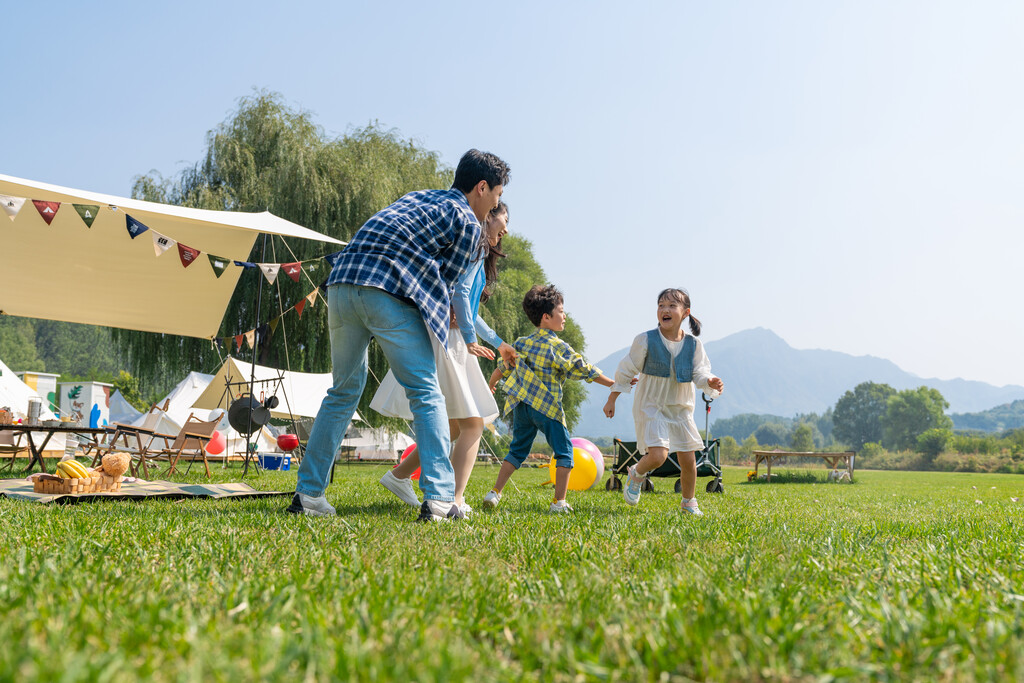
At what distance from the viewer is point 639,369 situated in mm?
5344

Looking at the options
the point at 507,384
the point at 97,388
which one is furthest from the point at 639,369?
the point at 97,388

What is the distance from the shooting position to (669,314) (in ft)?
17.3

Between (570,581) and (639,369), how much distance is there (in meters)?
3.58

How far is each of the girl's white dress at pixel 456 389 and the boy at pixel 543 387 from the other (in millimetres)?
932

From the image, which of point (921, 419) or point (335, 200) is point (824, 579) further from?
point (921, 419)

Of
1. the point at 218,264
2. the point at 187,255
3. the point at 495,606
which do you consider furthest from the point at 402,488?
the point at 218,264

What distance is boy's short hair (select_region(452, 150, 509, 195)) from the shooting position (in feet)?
12.9

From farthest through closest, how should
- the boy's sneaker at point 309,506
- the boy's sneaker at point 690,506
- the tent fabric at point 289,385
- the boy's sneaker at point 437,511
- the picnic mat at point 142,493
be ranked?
the tent fabric at point 289,385
the boy's sneaker at point 690,506
the picnic mat at point 142,493
the boy's sneaker at point 309,506
the boy's sneaker at point 437,511

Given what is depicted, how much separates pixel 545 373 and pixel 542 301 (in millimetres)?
585

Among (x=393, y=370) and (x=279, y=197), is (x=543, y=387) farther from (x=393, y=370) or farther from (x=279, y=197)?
(x=279, y=197)

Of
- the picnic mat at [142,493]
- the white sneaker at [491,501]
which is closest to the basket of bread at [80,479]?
the picnic mat at [142,493]

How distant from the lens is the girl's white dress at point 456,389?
12.3ft

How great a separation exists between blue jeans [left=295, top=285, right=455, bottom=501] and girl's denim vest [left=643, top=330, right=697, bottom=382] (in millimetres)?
2218

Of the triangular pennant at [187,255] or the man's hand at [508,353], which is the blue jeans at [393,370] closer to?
the man's hand at [508,353]
